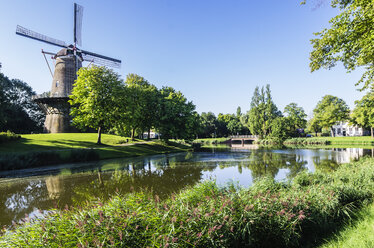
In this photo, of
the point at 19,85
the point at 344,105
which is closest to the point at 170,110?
the point at 19,85

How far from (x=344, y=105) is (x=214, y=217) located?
3378 inches

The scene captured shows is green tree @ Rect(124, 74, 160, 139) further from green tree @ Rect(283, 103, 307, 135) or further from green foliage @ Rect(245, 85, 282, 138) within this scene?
green tree @ Rect(283, 103, 307, 135)

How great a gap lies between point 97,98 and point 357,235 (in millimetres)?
32065

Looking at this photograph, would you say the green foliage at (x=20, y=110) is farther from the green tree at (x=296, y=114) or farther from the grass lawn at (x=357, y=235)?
the green tree at (x=296, y=114)

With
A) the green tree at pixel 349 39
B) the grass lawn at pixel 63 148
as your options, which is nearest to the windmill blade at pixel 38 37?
the grass lawn at pixel 63 148

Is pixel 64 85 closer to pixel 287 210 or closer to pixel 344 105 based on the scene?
pixel 287 210

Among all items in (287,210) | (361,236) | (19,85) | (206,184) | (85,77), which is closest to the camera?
(361,236)

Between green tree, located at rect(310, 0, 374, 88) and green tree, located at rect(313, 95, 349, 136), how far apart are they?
216 ft

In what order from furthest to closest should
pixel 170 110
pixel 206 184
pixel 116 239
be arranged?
1. pixel 170 110
2. pixel 206 184
3. pixel 116 239

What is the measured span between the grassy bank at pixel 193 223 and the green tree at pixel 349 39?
7.84 m

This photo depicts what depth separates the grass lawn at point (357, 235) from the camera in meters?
4.03

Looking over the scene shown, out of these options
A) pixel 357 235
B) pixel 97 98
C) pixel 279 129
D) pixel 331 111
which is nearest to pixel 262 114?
pixel 279 129

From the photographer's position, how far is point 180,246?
144 inches

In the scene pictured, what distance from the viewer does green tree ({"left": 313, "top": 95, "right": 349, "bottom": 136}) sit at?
6644cm
